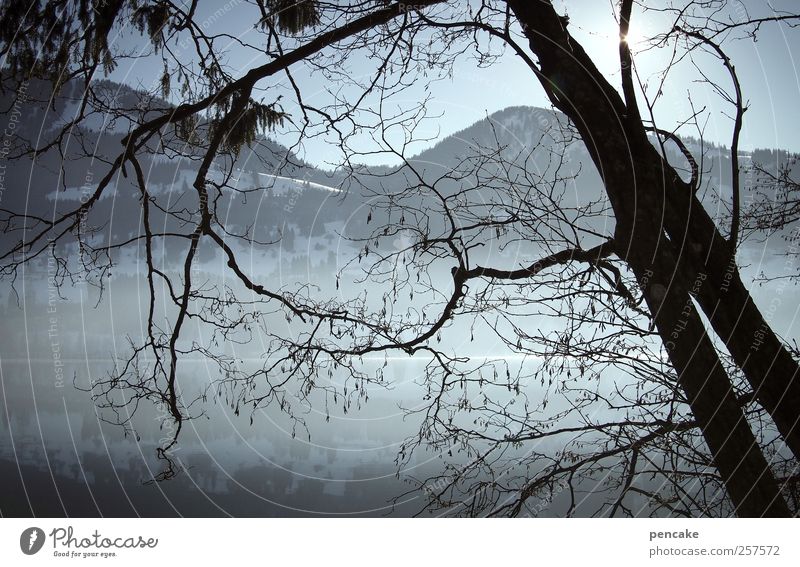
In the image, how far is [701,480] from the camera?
2.41m

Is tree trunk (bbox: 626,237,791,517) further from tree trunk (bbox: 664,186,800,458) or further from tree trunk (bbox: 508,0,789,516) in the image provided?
tree trunk (bbox: 664,186,800,458)

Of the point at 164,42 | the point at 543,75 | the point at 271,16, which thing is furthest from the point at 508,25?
the point at 164,42

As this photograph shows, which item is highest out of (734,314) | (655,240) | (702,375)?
(655,240)

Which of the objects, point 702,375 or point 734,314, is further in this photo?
point 734,314

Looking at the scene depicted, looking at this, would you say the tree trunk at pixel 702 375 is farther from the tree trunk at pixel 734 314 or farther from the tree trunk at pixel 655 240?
the tree trunk at pixel 734 314

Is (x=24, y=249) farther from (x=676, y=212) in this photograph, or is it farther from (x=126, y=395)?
(x=676, y=212)

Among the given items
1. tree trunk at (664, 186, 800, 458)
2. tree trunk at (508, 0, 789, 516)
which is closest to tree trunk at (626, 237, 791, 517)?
tree trunk at (508, 0, 789, 516)

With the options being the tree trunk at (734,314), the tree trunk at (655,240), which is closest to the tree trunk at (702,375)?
the tree trunk at (655,240)

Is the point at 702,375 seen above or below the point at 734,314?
below

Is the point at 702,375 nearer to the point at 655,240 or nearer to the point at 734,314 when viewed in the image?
the point at 734,314

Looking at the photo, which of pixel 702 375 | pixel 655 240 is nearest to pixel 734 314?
pixel 702 375
